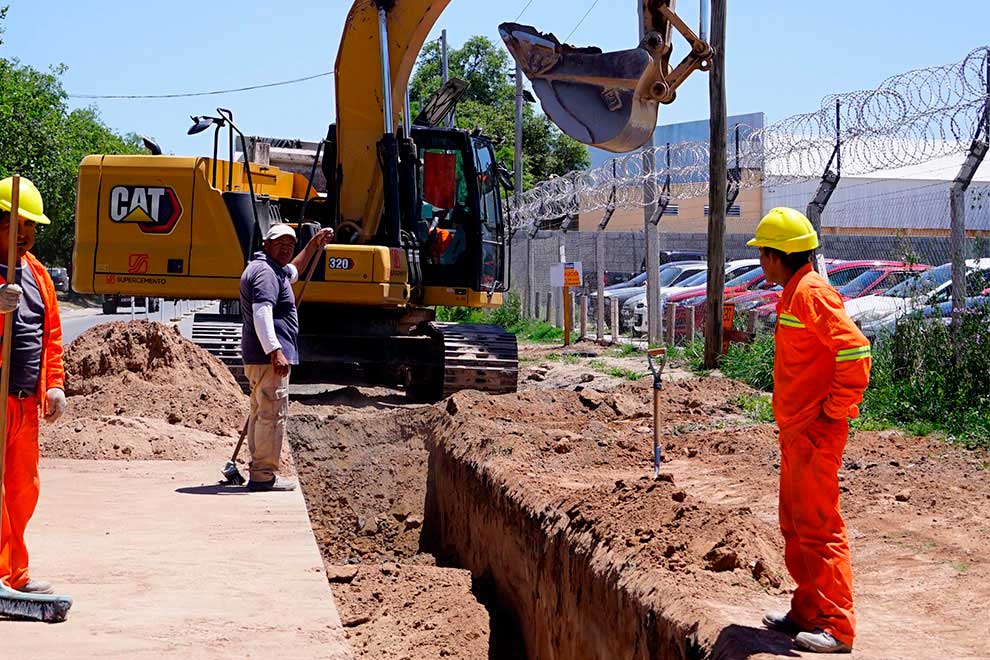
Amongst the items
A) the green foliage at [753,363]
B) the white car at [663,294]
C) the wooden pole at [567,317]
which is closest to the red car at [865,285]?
the green foliage at [753,363]

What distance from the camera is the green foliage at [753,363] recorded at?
625 inches

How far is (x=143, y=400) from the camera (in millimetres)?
12523

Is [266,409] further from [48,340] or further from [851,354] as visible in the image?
[851,354]

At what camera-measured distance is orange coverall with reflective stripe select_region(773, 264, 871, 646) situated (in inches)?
202

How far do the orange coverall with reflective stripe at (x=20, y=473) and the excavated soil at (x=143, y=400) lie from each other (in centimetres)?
517

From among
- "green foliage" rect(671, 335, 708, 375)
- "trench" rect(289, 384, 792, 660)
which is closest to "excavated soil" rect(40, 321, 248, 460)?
"trench" rect(289, 384, 792, 660)

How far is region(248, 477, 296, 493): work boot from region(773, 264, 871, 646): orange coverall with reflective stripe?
→ 5.23 m

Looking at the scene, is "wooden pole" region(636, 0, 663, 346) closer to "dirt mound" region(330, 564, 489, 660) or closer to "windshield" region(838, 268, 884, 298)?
"windshield" region(838, 268, 884, 298)

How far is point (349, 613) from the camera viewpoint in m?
8.30

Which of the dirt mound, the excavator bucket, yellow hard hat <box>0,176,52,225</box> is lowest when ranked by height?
the dirt mound

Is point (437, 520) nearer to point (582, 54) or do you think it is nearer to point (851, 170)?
point (582, 54)

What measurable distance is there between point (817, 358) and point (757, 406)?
894 centimetres

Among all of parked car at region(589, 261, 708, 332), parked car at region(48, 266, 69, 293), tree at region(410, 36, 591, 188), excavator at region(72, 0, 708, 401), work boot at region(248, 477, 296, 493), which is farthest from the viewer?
parked car at region(48, 266, 69, 293)

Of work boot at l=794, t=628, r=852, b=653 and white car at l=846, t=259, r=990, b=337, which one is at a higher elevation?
white car at l=846, t=259, r=990, b=337
